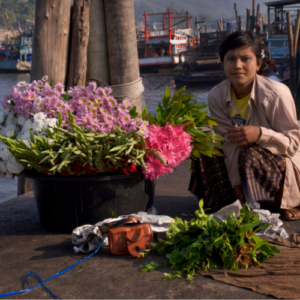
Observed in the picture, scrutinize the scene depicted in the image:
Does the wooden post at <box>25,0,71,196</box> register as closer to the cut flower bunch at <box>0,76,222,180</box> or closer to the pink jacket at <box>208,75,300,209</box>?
the cut flower bunch at <box>0,76,222,180</box>

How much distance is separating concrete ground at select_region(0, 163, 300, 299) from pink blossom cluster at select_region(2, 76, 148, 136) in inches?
29.1

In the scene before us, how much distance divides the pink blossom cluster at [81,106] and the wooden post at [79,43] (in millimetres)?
473

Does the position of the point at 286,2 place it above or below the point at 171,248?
above

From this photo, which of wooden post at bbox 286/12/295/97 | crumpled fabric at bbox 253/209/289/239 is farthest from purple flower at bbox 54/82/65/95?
wooden post at bbox 286/12/295/97

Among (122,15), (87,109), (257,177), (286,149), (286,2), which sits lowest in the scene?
(257,177)

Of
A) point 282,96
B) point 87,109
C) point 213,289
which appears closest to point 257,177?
point 282,96

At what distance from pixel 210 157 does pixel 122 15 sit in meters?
1.31

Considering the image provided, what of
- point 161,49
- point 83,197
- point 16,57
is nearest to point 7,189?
point 83,197

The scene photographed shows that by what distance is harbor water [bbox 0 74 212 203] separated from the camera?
5.59m

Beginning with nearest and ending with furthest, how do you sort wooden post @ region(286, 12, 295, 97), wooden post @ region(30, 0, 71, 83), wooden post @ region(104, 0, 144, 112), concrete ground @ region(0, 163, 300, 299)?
concrete ground @ region(0, 163, 300, 299), wooden post @ region(30, 0, 71, 83), wooden post @ region(104, 0, 144, 112), wooden post @ region(286, 12, 295, 97)

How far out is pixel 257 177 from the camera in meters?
2.59

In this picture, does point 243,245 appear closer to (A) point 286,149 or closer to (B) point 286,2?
(A) point 286,149

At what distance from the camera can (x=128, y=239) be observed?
216 centimetres

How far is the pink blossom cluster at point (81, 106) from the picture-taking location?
→ 7.92 ft
